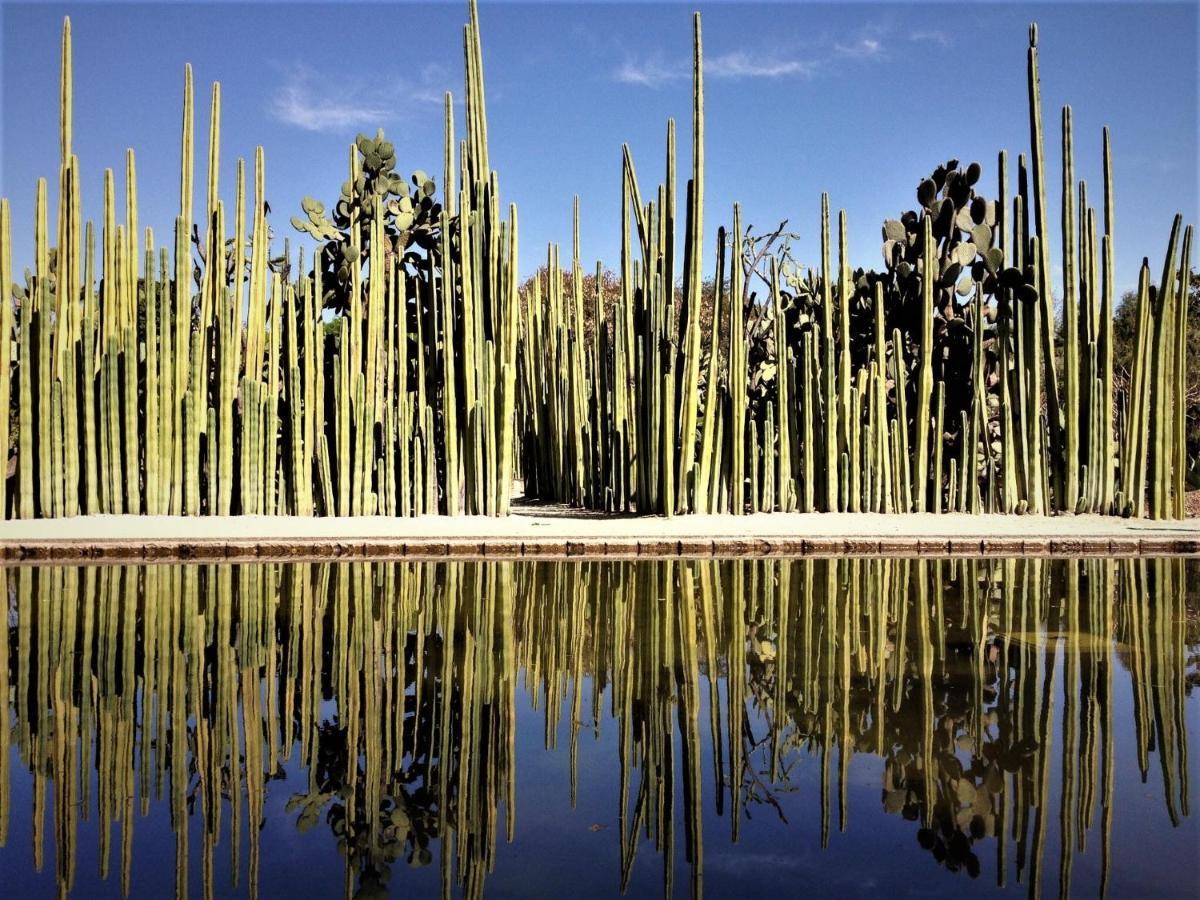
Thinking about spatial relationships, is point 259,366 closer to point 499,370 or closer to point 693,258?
point 499,370

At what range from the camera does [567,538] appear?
7.28 metres

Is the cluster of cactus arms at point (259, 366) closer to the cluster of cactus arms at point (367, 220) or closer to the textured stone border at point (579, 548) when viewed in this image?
the cluster of cactus arms at point (367, 220)

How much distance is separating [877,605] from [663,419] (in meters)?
3.74

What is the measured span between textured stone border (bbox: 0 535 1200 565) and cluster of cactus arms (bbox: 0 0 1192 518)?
1.67 metres

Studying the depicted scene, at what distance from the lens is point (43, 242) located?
891cm

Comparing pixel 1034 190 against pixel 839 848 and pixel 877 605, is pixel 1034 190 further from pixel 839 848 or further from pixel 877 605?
pixel 839 848

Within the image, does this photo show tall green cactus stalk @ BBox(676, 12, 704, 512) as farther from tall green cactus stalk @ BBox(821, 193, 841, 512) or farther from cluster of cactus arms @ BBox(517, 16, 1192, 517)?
tall green cactus stalk @ BBox(821, 193, 841, 512)

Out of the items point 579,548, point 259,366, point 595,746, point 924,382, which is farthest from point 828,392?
point 595,746

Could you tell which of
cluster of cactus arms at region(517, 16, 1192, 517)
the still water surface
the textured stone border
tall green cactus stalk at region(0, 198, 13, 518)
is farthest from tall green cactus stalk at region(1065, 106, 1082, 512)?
tall green cactus stalk at region(0, 198, 13, 518)

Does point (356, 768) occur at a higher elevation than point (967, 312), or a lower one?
lower

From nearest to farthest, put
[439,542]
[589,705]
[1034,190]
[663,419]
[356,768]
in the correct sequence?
[356,768]
[589,705]
[439,542]
[663,419]
[1034,190]

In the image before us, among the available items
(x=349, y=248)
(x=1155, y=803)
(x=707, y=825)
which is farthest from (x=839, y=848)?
(x=349, y=248)

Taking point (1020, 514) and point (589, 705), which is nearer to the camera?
point (589, 705)

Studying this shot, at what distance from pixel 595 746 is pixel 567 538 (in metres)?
3.88
